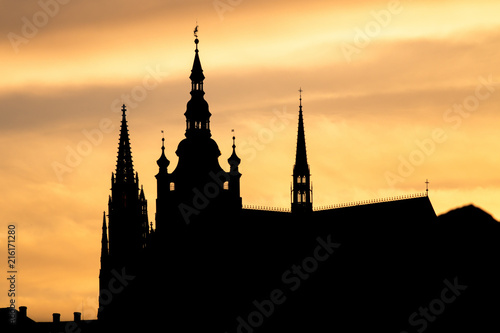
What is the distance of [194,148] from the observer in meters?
140

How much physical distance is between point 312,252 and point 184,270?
19.6 meters

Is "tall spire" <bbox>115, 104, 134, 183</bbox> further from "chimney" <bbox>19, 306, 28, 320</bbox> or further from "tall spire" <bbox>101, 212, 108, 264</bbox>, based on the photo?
"chimney" <bbox>19, 306, 28, 320</bbox>

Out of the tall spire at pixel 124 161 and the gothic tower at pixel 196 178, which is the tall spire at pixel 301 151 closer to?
the gothic tower at pixel 196 178

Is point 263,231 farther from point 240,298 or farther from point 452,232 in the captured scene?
point 452,232

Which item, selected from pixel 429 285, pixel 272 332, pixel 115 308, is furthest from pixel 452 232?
pixel 115 308

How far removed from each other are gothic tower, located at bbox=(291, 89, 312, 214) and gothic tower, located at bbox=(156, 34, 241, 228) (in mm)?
8138

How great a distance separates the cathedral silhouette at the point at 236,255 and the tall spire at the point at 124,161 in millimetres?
118

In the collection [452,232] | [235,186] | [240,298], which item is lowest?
[452,232]

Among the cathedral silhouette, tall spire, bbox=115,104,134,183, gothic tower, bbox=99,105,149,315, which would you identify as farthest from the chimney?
tall spire, bbox=115,104,134,183

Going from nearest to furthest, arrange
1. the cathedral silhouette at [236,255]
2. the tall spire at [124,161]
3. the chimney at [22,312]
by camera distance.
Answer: the cathedral silhouette at [236,255] < the chimney at [22,312] < the tall spire at [124,161]

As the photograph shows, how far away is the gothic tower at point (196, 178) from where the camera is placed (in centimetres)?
13812

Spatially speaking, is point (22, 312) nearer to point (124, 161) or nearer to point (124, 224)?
point (124, 224)

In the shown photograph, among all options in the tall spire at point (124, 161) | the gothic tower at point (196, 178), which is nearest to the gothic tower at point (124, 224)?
the tall spire at point (124, 161)

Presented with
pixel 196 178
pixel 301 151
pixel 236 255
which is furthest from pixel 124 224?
pixel 301 151
